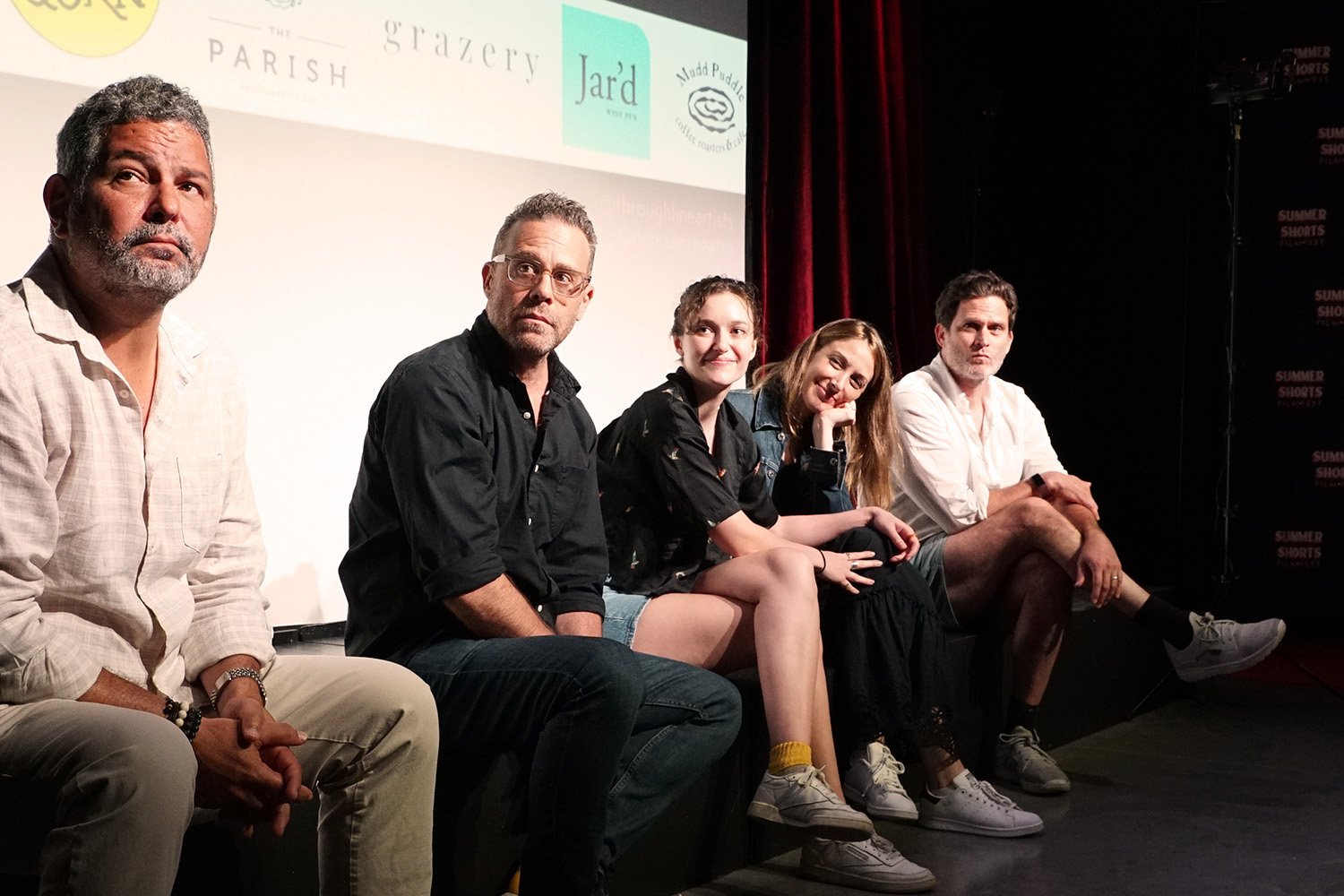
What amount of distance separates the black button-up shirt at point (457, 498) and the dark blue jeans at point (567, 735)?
0.32 ft

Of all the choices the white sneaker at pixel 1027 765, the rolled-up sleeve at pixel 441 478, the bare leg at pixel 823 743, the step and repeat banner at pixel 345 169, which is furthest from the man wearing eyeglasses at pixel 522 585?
the white sneaker at pixel 1027 765

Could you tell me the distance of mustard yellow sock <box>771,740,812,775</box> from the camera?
2229mm

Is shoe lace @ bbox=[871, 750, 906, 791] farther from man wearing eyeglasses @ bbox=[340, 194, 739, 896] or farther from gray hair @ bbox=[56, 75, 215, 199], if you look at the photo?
gray hair @ bbox=[56, 75, 215, 199]

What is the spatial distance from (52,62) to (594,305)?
1.56m

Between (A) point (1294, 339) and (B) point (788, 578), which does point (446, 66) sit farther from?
(A) point (1294, 339)

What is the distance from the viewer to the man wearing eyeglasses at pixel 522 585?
1772mm

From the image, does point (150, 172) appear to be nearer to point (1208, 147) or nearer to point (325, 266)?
point (325, 266)

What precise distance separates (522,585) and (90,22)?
1.49 metres

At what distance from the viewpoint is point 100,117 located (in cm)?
154

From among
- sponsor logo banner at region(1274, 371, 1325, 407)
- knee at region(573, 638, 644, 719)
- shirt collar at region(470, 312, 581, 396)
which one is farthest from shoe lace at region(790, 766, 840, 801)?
sponsor logo banner at region(1274, 371, 1325, 407)

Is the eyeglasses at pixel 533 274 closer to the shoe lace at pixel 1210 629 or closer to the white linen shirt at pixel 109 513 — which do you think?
the white linen shirt at pixel 109 513

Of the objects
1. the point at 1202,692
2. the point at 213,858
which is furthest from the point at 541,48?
the point at 1202,692

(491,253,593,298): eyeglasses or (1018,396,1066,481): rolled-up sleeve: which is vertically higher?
(491,253,593,298): eyeglasses

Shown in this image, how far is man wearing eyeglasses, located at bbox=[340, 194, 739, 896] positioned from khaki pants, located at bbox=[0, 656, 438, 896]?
224 mm
